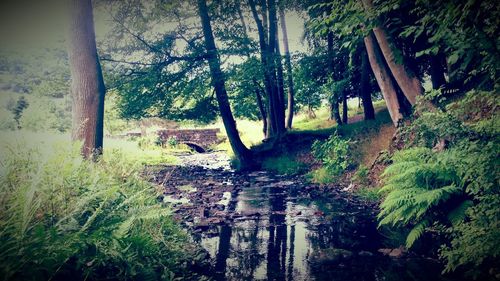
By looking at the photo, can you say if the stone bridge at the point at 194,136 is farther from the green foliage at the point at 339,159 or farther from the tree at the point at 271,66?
the green foliage at the point at 339,159

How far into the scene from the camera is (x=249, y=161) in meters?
15.6

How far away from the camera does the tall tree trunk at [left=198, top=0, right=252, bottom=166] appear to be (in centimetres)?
1368

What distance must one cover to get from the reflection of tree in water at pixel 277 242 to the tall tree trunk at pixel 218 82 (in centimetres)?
712

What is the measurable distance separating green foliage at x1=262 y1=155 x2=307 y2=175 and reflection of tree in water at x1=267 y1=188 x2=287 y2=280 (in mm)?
4642

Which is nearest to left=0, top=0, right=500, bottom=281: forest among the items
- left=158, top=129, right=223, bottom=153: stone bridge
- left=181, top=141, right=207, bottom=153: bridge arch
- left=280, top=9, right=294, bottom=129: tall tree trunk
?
left=280, top=9, right=294, bottom=129: tall tree trunk

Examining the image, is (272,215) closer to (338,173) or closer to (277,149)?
(338,173)

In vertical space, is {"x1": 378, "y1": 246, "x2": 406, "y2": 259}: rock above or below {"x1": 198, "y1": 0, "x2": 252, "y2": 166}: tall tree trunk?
below

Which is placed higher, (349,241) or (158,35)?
(158,35)

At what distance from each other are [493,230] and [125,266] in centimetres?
424

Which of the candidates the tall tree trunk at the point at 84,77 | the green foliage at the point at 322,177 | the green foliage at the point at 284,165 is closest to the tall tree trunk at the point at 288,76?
the green foliage at the point at 284,165

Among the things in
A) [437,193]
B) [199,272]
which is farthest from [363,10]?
[199,272]

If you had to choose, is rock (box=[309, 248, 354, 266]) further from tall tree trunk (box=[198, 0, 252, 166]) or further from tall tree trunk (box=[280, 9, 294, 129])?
tall tree trunk (box=[280, 9, 294, 129])

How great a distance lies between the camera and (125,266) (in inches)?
139

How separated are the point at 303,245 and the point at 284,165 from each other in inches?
352
